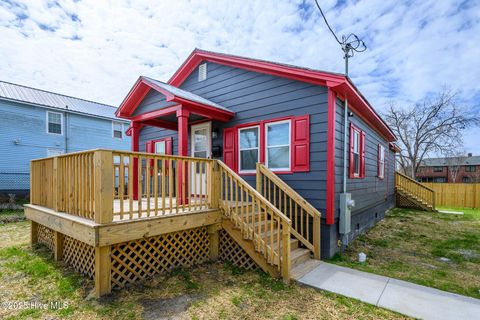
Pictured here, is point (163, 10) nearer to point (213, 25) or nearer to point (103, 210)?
point (213, 25)

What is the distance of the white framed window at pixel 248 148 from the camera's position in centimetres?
623

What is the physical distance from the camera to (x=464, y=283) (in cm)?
390

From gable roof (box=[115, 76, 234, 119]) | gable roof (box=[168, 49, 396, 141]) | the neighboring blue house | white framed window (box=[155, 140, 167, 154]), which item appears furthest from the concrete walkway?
the neighboring blue house

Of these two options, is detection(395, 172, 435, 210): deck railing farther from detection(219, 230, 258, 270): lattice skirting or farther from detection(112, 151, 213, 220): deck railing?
detection(112, 151, 213, 220): deck railing

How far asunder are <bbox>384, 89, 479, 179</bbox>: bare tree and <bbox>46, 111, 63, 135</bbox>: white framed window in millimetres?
25915

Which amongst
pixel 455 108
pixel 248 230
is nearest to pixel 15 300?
pixel 248 230

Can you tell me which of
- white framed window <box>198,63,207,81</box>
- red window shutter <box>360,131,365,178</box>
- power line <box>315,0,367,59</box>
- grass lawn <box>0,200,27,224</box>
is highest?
power line <box>315,0,367,59</box>

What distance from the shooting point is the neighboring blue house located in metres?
13.1

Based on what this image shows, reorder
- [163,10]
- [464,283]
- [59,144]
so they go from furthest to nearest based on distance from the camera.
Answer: [59,144], [163,10], [464,283]

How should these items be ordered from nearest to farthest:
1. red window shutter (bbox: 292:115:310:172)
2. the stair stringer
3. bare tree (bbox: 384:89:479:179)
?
the stair stringer, red window shutter (bbox: 292:115:310:172), bare tree (bbox: 384:89:479:179)

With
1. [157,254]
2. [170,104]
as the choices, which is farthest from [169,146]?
[157,254]

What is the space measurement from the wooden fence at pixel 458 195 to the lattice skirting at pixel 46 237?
19.9 meters

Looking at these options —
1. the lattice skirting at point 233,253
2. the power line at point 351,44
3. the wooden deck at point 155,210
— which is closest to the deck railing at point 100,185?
the wooden deck at point 155,210

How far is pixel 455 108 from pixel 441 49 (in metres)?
12.8
